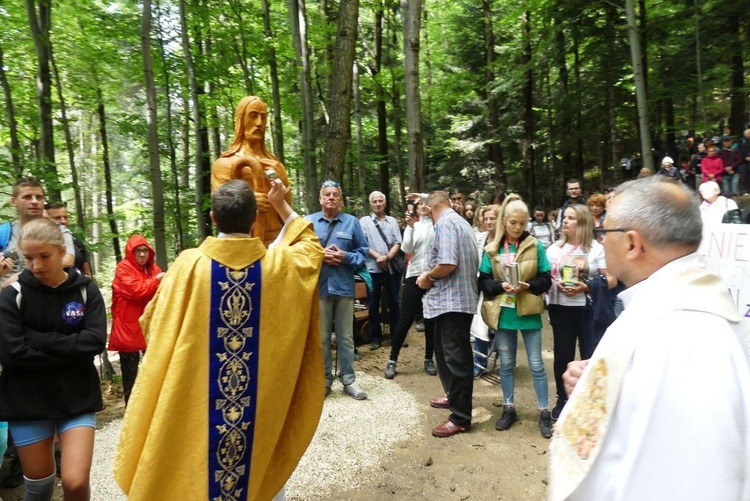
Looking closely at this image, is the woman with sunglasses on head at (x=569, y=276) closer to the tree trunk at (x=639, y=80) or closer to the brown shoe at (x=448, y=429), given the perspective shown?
the brown shoe at (x=448, y=429)

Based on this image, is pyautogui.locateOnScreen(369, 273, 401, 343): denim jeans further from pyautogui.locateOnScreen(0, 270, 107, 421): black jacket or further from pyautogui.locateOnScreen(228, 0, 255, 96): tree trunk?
pyautogui.locateOnScreen(228, 0, 255, 96): tree trunk

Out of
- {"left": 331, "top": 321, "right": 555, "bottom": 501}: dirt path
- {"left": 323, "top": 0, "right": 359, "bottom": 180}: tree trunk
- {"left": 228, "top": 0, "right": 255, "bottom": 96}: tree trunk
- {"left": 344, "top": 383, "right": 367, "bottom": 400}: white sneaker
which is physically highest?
{"left": 228, "top": 0, "right": 255, "bottom": 96}: tree trunk

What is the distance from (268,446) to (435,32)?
74.0 feet

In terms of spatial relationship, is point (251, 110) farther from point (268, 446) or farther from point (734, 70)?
point (734, 70)

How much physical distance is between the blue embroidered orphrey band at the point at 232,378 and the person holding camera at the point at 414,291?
369 cm

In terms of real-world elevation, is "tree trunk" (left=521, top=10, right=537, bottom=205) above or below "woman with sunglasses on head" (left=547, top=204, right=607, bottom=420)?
above

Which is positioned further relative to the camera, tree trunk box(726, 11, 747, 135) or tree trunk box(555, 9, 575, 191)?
tree trunk box(555, 9, 575, 191)

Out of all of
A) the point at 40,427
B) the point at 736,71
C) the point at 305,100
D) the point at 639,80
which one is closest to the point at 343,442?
the point at 40,427

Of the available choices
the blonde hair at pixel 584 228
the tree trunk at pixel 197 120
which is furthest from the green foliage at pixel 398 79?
the blonde hair at pixel 584 228

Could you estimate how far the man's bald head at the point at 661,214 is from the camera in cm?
133

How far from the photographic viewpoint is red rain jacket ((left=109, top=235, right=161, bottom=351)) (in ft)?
16.3

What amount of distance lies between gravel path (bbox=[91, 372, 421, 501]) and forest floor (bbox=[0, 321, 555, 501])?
0.07ft

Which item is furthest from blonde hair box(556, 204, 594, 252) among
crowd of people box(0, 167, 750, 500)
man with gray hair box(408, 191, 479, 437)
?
man with gray hair box(408, 191, 479, 437)

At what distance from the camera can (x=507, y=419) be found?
4.53 meters
